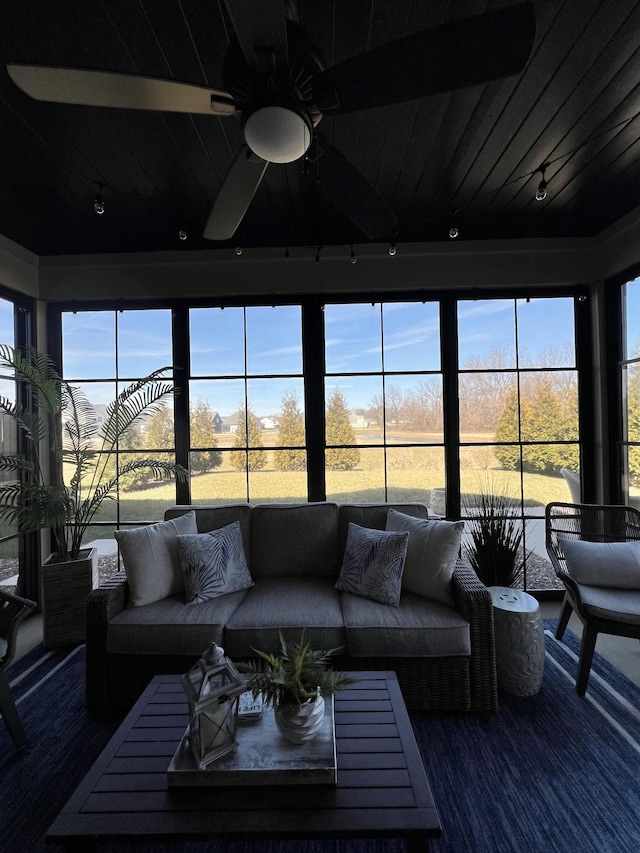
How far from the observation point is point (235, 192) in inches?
66.2

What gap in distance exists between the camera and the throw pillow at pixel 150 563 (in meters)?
2.24

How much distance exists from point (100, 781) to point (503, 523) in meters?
2.45

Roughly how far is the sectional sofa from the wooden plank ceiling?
2125 millimetres

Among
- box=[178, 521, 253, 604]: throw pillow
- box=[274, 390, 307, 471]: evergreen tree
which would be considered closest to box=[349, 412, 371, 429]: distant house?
box=[274, 390, 307, 471]: evergreen tree

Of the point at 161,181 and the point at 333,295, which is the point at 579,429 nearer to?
the point at 333,295

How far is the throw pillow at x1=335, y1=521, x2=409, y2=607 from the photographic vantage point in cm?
224

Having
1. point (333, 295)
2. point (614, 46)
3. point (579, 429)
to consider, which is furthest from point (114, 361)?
point (579, 429)

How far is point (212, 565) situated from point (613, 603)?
89.3 inches

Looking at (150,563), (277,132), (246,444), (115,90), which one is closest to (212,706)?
(150,563)

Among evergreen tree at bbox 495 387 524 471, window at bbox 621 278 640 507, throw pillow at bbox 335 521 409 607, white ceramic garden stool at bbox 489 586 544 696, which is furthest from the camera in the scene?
evergreen tree at bbox 495 387 524 471

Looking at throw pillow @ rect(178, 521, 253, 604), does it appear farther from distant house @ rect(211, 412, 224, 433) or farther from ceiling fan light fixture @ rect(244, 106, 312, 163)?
ceiling fan light fixture @ rect(244, 106, 312, 163)

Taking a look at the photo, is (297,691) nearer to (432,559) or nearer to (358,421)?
(432,559)

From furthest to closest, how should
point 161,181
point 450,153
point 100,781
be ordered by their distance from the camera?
point 161,181, point 450,153, point 100,781

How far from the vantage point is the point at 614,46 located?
156 centimetres
